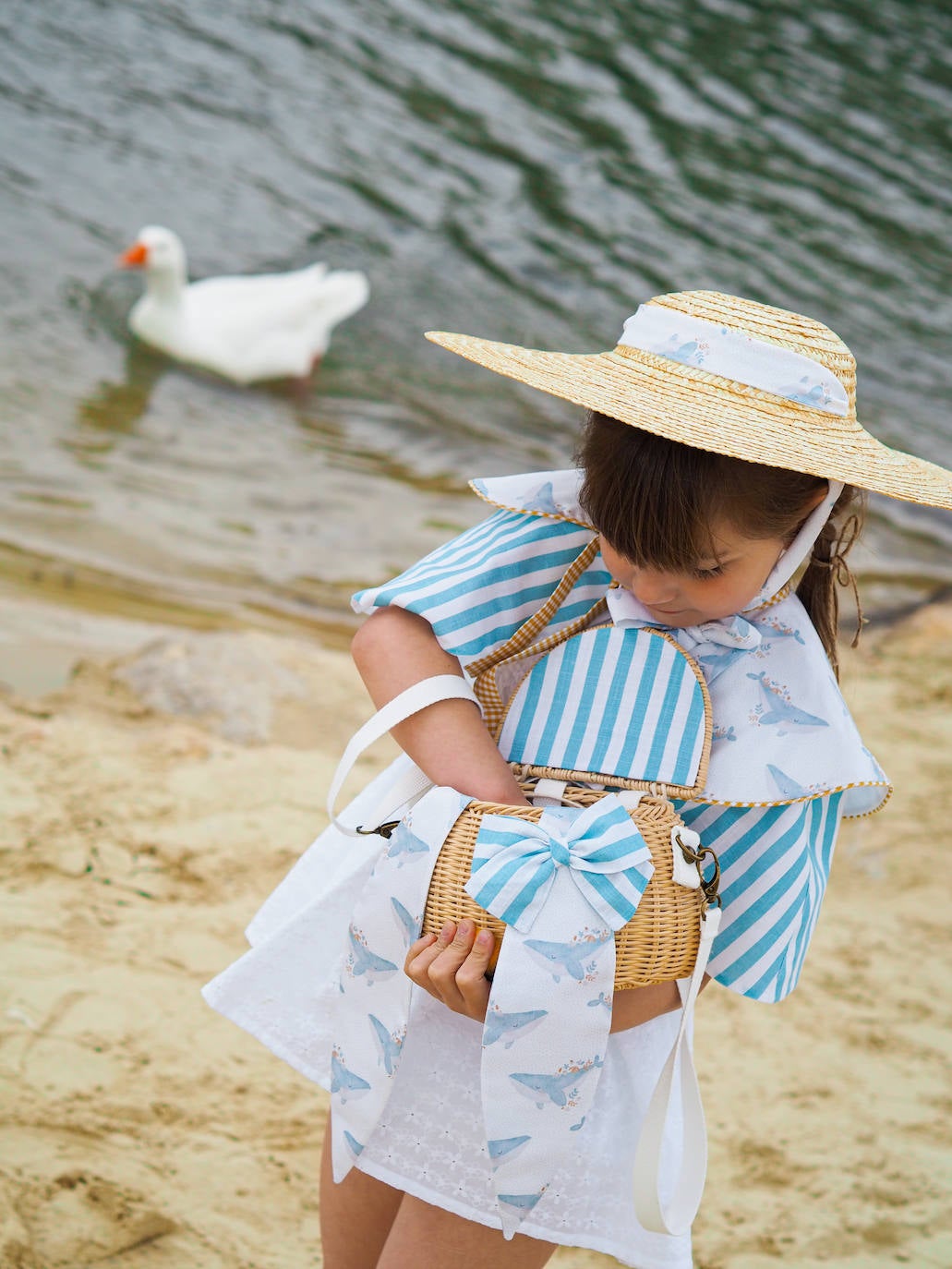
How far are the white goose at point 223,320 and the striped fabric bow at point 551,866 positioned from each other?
5272 millimetres

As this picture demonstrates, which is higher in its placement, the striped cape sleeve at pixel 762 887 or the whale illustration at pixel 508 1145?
the striped cape sleeve at pixel 762 887

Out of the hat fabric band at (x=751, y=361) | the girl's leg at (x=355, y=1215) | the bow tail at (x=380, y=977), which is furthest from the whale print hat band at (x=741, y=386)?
the girl's leg at (x=355, y=1215)

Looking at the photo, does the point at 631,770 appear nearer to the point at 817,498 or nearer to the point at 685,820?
the point at 685,820

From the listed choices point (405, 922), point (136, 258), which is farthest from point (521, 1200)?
point (136, 258)

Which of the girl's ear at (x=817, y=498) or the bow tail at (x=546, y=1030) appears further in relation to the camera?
Answer: the girl's ear at (x=817, y=498)

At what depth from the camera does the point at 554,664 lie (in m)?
1.51

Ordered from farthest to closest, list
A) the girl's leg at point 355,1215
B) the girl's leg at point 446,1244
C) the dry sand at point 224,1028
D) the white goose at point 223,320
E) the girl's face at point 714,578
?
the white goose at point 223,320, the dry sand at point 224,1028, the girl's leg at point 355,1215, the girl's leg at point 446,1244, the girl's face at point 714,578

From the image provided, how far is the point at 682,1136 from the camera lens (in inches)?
60.4

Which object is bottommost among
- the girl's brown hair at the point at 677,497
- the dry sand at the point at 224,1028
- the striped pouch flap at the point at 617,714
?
the dry sand at the point at 224,1028

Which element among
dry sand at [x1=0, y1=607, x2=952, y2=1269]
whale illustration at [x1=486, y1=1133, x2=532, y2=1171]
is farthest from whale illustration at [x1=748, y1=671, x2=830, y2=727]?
dry sand at [x1=0, y1=607, x2=952, y2=1269]

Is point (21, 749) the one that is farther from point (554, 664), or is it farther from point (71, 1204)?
point (554, 664)

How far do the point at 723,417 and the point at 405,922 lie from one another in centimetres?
63

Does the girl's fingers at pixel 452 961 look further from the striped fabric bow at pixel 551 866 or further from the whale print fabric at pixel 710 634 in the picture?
the whale print fabric at pixel 710 634

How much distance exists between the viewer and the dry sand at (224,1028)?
2139 millimetres
